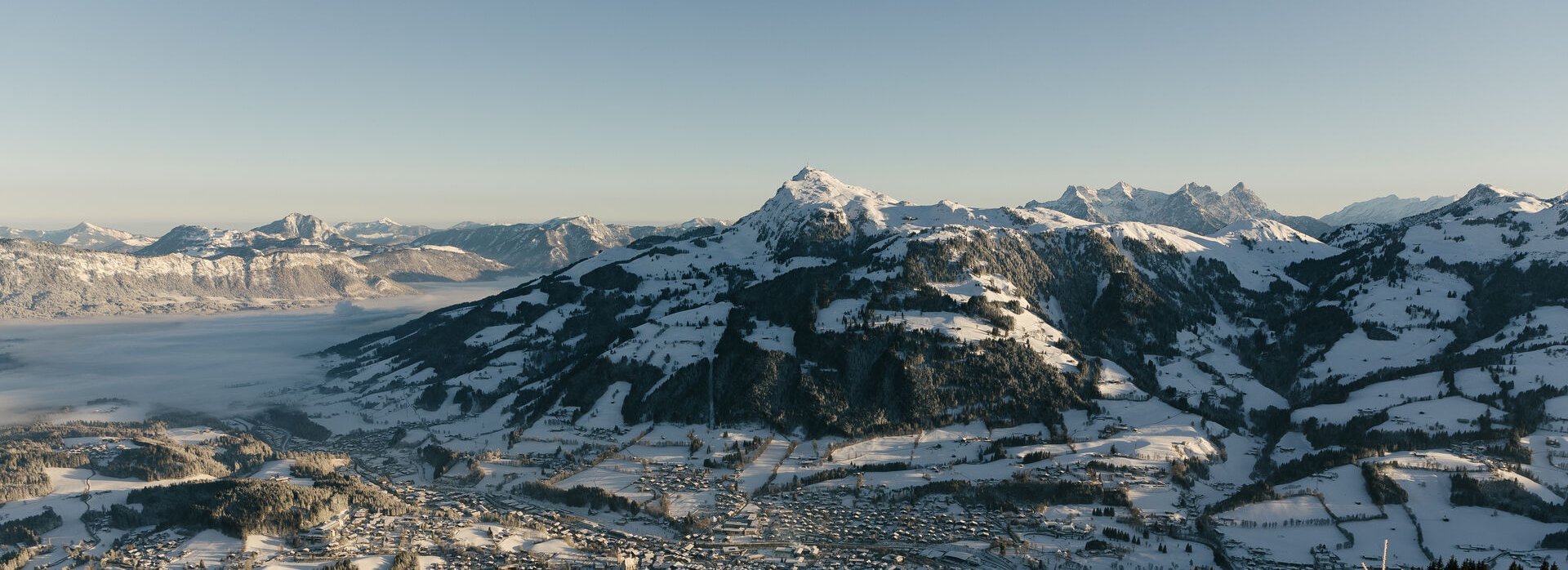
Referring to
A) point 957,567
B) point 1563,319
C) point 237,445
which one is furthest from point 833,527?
point 1563,319

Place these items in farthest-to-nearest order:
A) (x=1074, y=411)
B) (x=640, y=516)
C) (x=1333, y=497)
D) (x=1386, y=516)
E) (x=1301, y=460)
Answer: (x=1074, y=411), (x=1301, y=460), (x=640, y=516), (x=1333, y=497), (x=1386, y=516)

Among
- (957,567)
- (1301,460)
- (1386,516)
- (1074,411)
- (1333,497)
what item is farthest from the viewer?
(1074,411)

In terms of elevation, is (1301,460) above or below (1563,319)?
below

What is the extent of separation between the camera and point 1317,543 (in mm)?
105812

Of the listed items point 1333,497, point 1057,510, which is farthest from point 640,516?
point 1333,497

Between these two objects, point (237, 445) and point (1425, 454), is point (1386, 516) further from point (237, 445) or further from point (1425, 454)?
point (237, 445)

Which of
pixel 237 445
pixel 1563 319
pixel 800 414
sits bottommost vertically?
pixel 237 445

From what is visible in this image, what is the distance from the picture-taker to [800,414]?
180 metres

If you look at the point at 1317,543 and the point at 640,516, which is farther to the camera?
the point at 640,516

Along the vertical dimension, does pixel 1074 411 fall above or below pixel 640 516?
above

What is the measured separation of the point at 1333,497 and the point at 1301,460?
2701cm

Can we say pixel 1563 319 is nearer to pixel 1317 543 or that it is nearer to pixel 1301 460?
pixel 1301 460

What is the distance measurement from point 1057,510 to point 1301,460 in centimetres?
5541

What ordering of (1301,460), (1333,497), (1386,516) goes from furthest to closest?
(1301,460) < (1333,497) < (1386,516)
